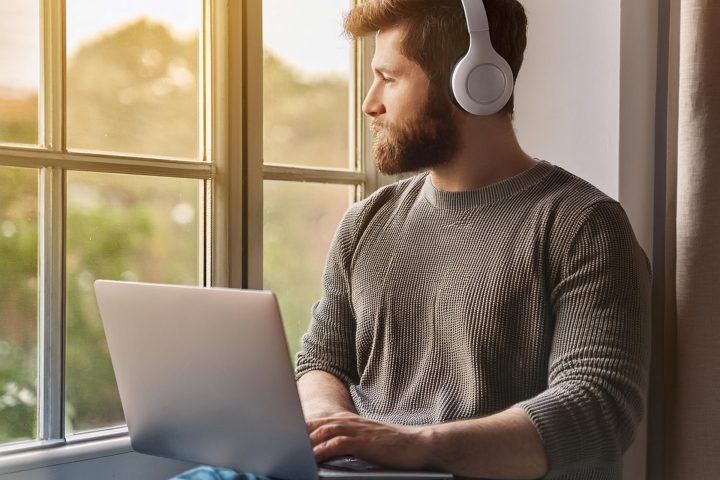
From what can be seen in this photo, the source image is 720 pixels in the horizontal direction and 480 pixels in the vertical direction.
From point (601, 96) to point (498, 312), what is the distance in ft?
1.71

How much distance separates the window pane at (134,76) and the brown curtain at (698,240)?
83 centimetres

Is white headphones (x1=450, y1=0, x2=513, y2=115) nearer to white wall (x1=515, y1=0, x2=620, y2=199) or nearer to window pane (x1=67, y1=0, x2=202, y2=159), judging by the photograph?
white wall (x1=515, y1=0, x2=620, y2=199)

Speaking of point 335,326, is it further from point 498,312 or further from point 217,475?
point 217,475

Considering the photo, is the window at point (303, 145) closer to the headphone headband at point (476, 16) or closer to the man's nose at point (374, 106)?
the man's nose at point (374, 106)

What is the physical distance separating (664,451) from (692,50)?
0.66 m

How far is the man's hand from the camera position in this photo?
1075mm

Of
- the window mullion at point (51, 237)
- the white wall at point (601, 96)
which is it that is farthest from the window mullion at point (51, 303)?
the white wall at point (601, 96)

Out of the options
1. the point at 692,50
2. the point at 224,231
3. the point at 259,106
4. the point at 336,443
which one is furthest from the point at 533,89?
the point at 336,443

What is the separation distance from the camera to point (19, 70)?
1351mm

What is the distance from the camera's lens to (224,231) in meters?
1.58

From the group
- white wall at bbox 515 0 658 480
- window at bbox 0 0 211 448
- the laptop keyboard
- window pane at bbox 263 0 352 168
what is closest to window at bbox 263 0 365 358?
window pane at bbox 263 0 352 168

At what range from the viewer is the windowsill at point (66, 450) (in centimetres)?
131

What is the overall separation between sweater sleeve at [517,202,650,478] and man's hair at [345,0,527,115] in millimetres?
295

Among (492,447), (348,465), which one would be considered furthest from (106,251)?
(492,447)
